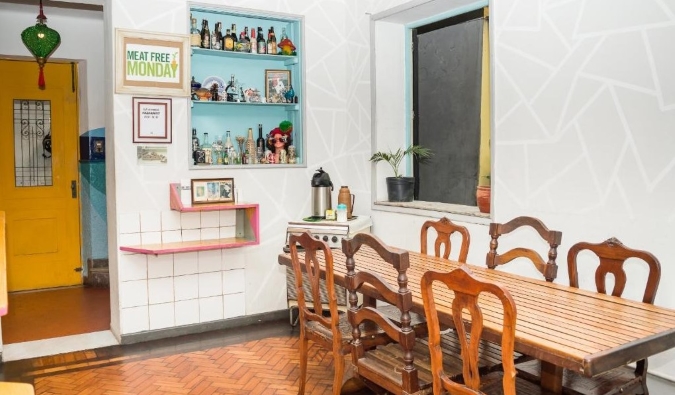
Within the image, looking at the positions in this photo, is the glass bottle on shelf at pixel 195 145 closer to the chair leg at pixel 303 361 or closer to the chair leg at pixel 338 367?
the chair leg at pixel 303 361

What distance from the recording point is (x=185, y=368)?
3932 millimetres

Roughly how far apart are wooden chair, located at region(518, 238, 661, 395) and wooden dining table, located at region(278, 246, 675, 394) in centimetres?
11

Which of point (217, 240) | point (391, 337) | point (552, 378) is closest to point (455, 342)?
point (391, 337)

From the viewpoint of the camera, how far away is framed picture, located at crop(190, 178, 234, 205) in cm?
459

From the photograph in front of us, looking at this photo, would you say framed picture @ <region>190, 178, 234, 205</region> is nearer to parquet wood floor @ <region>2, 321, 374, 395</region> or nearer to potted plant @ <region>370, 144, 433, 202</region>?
parquet wood floor @ <region>2, 321, 374, 395</region>

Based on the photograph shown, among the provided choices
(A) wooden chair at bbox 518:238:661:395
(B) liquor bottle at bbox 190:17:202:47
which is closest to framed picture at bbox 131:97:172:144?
(B) liquor bottle at bbox 190:17:202:47

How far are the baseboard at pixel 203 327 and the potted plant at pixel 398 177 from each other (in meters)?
1.42

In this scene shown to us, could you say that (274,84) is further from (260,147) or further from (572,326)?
(572,326)

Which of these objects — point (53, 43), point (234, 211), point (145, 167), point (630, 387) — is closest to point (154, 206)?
point (145, 167)

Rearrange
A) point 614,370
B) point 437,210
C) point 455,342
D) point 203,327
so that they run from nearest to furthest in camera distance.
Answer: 1. point 614,370
2. point 455,342
3. point 437,210
4. point 203,327

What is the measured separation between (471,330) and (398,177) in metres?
3.13

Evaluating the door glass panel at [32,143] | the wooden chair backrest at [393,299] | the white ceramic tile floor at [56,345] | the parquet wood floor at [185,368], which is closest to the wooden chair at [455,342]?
the wooden chair backrest at [393,299]

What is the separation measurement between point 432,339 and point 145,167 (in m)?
3.00

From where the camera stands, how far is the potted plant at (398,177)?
16.7ft
